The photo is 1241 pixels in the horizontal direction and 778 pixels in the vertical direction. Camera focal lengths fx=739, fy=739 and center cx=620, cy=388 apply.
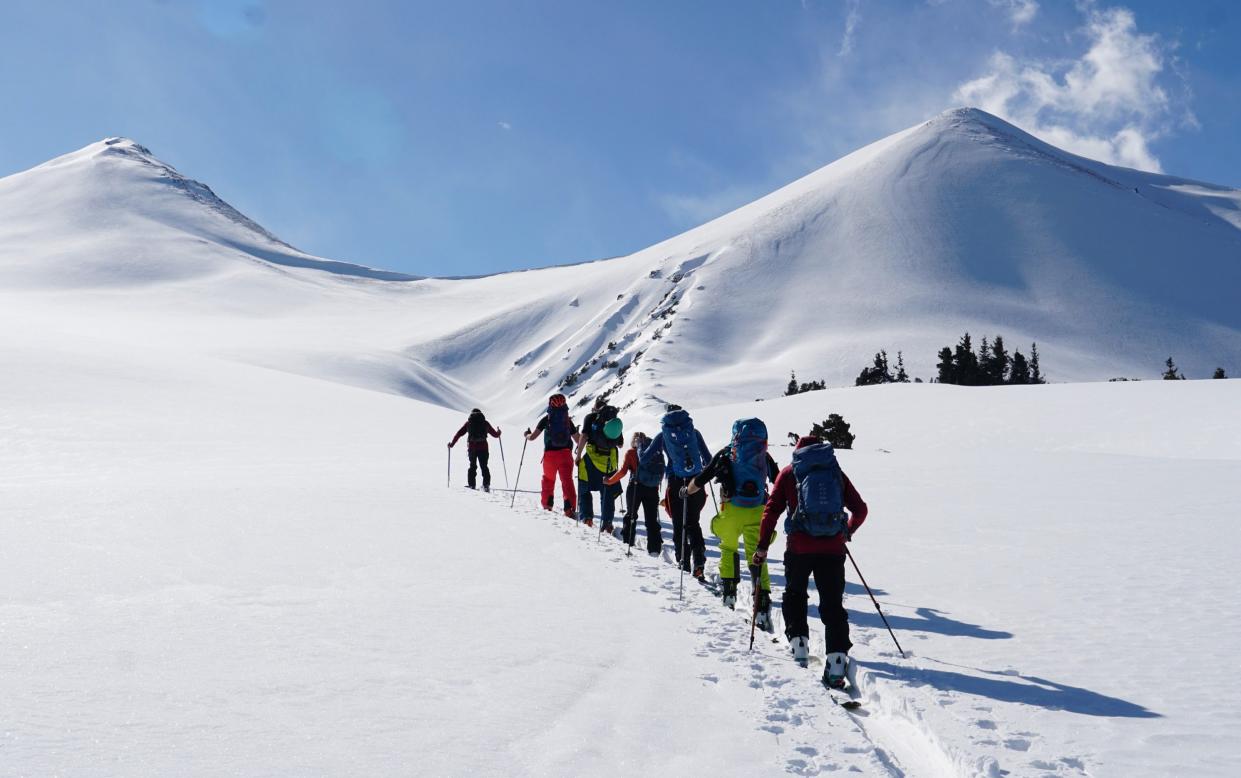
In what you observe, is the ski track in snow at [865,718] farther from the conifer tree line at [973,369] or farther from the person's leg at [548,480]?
the conifer tree line at [973,369]

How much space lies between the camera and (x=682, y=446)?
979 centimetres

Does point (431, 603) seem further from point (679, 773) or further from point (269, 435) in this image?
point (269, 435)

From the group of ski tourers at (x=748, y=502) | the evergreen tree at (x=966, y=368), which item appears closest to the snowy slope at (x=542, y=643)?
the group of ski tourers at (x=748, y=502)

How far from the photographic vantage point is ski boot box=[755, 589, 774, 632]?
7.29m

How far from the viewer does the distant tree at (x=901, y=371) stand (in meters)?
99.9

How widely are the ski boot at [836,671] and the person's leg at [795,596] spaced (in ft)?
1.51

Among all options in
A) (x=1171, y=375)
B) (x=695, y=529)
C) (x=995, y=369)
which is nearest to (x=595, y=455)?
(x=695, y=529)

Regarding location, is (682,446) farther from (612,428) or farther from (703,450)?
(612,428)

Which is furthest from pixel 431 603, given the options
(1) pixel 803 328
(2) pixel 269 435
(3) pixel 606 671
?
(1) pixel 803 328

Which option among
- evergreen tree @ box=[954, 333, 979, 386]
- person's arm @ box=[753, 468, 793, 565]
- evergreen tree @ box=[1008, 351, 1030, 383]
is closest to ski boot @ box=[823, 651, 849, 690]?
person's arm @ box=[753, 468, 793, 565]

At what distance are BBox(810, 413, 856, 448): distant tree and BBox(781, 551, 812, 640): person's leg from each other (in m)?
31.4

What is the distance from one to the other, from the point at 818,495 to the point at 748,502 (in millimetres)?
1929

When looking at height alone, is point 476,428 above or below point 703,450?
above

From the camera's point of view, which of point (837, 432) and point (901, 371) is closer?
point (837, 432)
